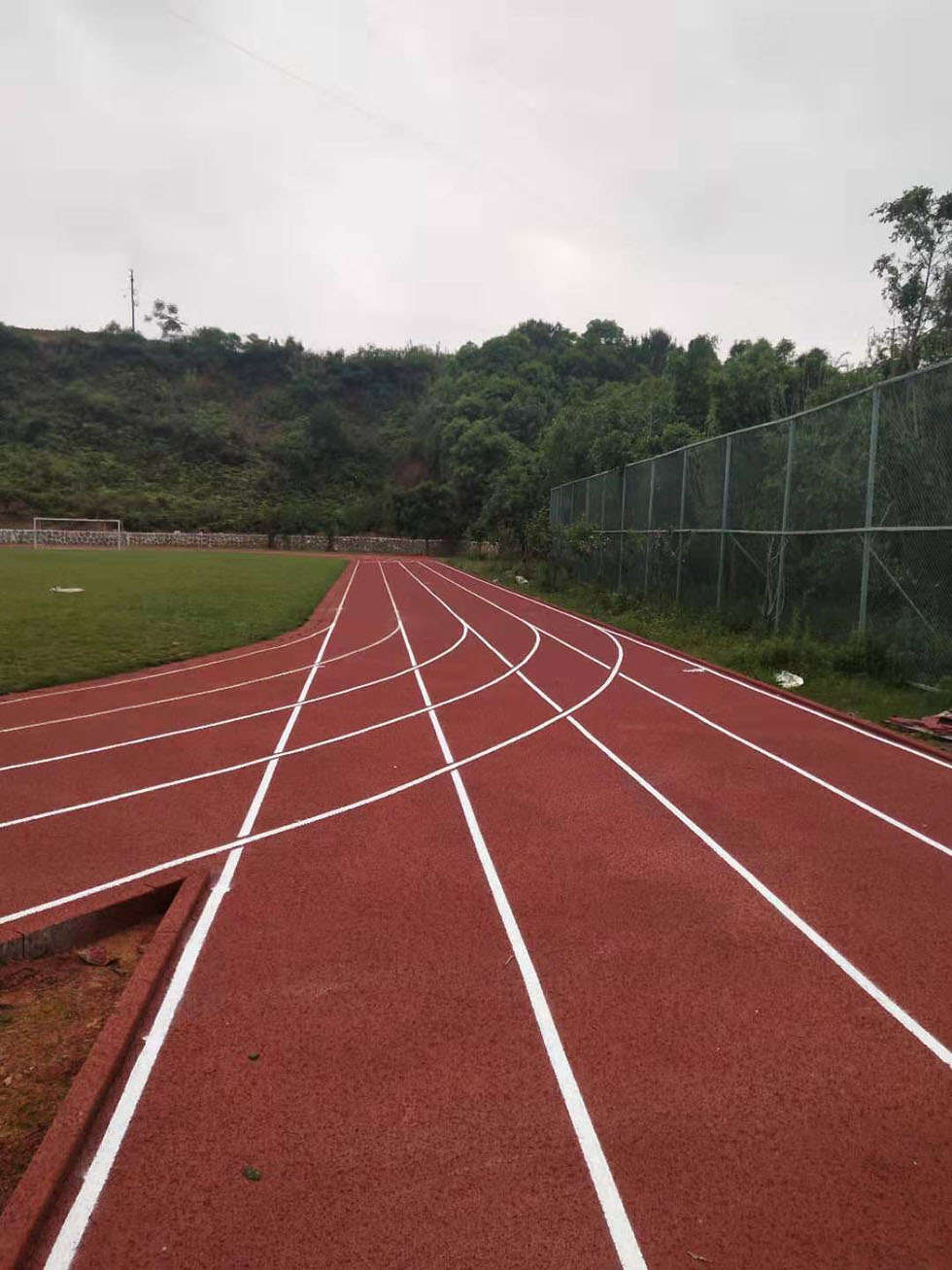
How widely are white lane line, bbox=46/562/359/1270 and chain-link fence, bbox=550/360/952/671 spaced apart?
8270mm

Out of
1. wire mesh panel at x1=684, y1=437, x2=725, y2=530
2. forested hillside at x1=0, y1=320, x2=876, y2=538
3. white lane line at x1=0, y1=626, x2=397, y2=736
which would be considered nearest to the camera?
white lane line at x1=0, y1=626, x2=397, y2=736

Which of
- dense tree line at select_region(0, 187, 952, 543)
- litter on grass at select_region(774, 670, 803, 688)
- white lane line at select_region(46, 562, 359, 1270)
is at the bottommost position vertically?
white lane line at select_region(46, 562, 359, 1270)

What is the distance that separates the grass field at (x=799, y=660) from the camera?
8.88 m

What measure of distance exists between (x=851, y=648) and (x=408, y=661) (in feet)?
20.0

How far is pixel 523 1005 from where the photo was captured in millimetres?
3293

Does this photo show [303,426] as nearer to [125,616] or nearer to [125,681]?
[125,616]

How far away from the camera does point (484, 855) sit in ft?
15.8

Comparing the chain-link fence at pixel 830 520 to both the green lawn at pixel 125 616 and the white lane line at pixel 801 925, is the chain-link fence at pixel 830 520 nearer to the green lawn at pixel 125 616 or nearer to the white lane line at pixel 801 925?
the white lane line at pixel 801 925

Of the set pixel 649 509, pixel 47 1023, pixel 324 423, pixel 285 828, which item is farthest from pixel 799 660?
pixel 324 423

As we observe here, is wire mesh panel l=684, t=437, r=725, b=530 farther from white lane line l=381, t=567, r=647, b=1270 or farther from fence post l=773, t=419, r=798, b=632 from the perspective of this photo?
white lane line l=381, t=567, r=647, b=1270

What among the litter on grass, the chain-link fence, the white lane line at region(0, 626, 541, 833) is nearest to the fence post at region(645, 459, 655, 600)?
the chain-link fence

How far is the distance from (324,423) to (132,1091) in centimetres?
8211

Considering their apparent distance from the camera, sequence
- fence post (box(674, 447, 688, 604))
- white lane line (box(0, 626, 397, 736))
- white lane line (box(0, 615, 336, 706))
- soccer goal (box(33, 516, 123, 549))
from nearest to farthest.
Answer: white lane line (box(0, 626, 397, 736)), white lane line (box(0, 615, 336, 706)), fence post (box(674, 447, 688, 604)), soccer goal (box(33, 516, 123, 549))

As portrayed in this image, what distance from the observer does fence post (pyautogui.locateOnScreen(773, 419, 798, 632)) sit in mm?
12016
